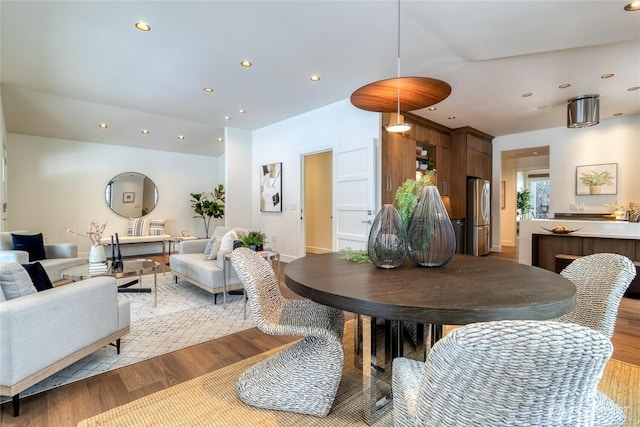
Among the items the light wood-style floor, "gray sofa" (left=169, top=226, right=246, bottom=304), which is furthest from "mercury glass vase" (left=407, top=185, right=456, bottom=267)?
"gray sofa" (left=169, top=226, right=246, bottom=304)

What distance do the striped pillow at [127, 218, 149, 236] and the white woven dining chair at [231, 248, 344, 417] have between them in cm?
617

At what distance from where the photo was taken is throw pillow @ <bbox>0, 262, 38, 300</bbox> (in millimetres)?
1684

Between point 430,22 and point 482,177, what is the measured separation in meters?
4.91

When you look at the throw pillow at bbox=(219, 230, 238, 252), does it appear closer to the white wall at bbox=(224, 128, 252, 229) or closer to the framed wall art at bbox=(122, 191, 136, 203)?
the white wall at bbox=(224, 128, 252, 229)

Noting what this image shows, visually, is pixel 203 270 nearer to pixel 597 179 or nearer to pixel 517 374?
pixel 517 374

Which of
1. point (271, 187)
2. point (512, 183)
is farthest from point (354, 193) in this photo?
point (512, 183)

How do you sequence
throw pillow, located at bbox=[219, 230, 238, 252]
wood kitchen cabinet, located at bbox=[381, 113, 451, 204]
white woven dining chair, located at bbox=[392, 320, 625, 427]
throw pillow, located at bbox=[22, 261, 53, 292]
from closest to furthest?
white woven dining chair, located at bbox=[392, 320, 625, 427] < throw pillow, located at bbox=[22, 261, 53, 292] < throw pillow, located at bbox=[219, 230, 238, 252] < wood kitchen cabinet, located at bbox=[381, 113, 451, 204]

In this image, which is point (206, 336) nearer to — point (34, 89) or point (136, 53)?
point (136, 53)

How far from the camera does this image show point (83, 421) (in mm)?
1508

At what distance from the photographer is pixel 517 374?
0.59 metres

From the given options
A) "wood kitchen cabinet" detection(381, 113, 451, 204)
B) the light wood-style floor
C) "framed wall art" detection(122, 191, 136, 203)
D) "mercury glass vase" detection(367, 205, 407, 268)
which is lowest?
the light wood-style floor

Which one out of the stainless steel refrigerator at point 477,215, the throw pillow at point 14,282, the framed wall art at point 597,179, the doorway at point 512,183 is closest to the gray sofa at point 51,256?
the throw pillow at point 14,282

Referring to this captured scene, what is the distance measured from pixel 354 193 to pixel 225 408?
11.2 ft

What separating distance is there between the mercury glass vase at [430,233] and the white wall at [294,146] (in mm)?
2817
